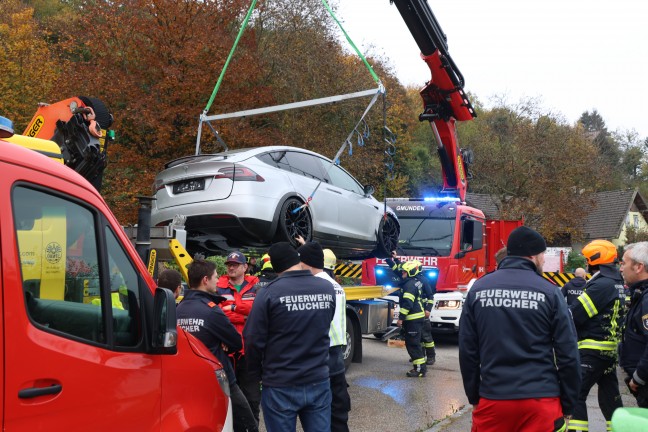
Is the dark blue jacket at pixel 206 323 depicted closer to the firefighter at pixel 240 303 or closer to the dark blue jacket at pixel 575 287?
the firefighter at pixel 240 303

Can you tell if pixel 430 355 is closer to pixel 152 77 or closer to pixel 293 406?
pixel 293 406

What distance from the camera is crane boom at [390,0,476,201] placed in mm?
11078

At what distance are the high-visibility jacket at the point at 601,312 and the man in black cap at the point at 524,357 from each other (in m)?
1.85

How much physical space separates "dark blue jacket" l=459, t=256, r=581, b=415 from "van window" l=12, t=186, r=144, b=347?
6.17ft

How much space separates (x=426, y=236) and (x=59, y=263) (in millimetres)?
10317

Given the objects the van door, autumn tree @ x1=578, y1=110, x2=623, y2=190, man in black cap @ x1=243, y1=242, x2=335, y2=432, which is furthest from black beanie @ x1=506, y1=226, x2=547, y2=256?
autumn tree @ x1=578, y1=110, x2=623, y2=190

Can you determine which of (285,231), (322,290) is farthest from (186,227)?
(322,290)

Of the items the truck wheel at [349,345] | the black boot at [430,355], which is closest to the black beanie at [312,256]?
the truck wheel at [349,345]

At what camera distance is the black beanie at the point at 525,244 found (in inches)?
146

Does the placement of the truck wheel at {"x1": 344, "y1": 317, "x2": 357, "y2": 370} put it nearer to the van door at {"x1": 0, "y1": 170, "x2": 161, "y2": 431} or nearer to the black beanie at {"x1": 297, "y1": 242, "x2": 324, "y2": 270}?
the black beanie at {"x1": 297, "y1": 242, "x2": 324, "y2": 270}

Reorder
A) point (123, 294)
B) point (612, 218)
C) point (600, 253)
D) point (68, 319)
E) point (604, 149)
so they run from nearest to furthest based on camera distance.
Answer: point (68, 319) < point (123, 294) < point (600, 253) < point (612, 218) < point (604, 149)

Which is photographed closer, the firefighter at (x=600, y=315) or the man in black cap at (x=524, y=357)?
Answer: the man in black cap at (x=524, y=357)

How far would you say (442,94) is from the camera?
41.8 feet

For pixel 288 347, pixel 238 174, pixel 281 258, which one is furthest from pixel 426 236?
pixel 288 347
